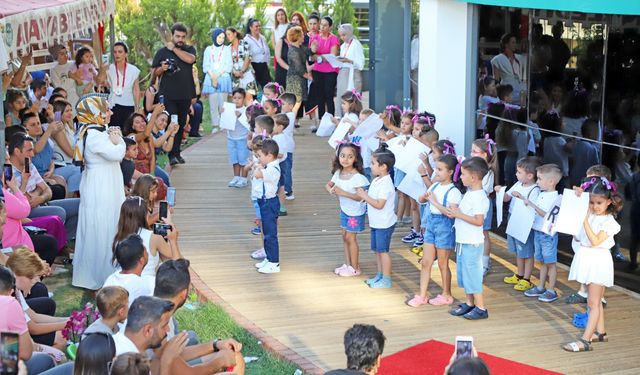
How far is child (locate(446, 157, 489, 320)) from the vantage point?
8.77 m

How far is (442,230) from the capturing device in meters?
9.23

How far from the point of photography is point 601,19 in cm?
998

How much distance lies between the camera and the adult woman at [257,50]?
1797 cm

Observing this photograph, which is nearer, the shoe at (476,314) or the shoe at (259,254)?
the shoe at (476,314)

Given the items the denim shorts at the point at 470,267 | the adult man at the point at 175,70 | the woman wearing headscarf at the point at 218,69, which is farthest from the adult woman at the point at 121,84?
the denim shorts at the point at 470,267

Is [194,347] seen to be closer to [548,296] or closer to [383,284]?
[383,284]

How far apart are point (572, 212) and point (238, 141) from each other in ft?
21.1

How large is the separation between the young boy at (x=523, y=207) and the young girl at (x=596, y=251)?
131cm

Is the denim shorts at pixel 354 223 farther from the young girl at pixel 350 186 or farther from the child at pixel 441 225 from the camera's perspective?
the child at pixel 441 225

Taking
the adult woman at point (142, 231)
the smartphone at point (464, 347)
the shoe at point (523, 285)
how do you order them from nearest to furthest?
1. the smartphone at point (464, 347)
2. the adult woman at point (142, 231)
3. the shoe at point (523, 285)

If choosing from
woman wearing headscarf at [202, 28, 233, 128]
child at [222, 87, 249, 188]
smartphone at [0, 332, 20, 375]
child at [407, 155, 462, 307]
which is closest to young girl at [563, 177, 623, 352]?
child at [407, 155, 462, 307]

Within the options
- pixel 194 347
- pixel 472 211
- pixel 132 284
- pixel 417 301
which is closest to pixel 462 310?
pixel 417 301

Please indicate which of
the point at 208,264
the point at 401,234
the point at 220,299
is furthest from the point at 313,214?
the point at 220,299

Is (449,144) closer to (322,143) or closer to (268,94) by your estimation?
(268,94)
